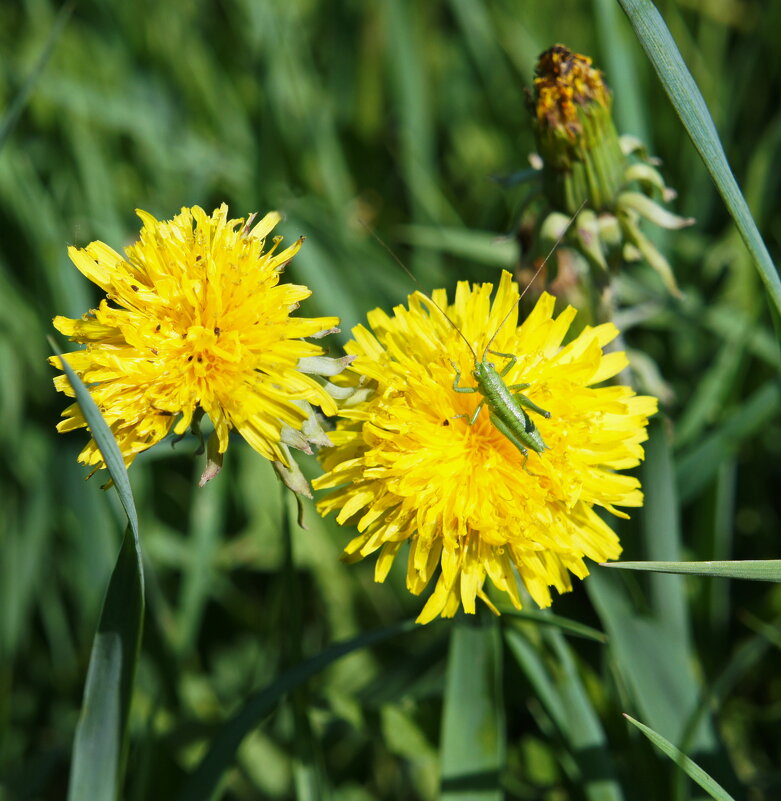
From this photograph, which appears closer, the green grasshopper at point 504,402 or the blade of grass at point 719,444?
the green grasshopper at point 504,402

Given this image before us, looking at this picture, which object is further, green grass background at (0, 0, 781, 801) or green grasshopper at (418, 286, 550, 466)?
green grass background at (0, 0, 781, 801)

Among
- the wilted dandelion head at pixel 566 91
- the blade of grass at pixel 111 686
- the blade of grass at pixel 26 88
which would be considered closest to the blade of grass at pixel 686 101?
the wilted dandelion head at pixel 566 91

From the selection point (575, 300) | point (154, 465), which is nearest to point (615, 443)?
point (575, 300)

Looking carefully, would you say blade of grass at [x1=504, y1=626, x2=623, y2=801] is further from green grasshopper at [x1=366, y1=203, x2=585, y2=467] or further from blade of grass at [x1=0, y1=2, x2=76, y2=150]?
blade of grass at [x1=0, y1=2, x2=76, y2=150]

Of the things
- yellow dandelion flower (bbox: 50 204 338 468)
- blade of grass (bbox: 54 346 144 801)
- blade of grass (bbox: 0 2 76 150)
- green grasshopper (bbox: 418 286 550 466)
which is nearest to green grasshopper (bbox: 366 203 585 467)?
green grasshopper (bbox: 418 286 550 466)

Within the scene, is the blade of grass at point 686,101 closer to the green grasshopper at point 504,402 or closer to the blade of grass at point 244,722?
the green grasshopper at point 504,402

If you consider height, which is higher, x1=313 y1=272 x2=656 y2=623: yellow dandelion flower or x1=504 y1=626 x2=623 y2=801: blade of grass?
x1=313 y1=272 x2=656 y2=623: yellow dandelion flower
